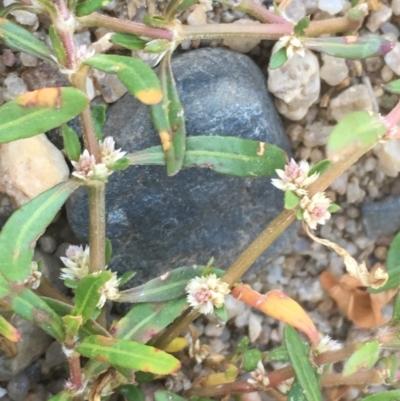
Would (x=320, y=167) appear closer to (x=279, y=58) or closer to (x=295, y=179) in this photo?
(x=295, y=179)

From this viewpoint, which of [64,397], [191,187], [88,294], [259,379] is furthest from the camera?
[191,187]

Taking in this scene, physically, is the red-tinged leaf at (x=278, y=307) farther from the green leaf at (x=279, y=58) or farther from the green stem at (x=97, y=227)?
the green leaf at (x=279, y=58)

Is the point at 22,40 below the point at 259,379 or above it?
above

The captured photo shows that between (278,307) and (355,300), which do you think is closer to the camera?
(278,307)

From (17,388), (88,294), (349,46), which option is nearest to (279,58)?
(349,46)

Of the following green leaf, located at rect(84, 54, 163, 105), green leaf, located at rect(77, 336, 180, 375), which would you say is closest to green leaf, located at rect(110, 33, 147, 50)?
green leaf, located at rect(84, 54, 163, 105)

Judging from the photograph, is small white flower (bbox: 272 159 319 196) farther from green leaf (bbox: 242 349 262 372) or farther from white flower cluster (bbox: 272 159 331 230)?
green leaf (bbox: 242 349 262 372)
